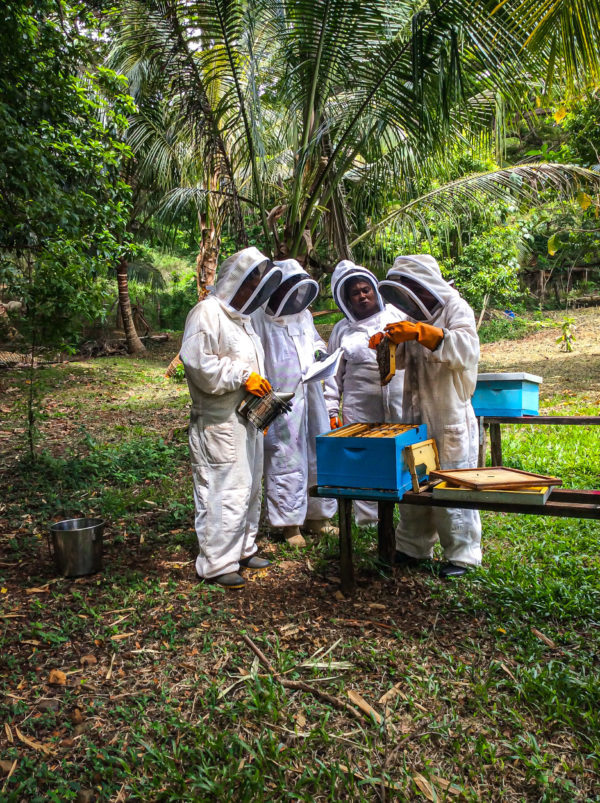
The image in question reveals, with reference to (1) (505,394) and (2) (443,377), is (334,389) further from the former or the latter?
(1) (505,394)

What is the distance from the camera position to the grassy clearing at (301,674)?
7.30ft

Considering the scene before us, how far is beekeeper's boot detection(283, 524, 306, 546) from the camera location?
4.52 metres

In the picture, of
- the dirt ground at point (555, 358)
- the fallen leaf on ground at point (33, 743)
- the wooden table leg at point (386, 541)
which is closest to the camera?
the fallen leaf on ground at point (33, 743)

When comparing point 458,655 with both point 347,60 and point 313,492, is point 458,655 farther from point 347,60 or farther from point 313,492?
point 347,60

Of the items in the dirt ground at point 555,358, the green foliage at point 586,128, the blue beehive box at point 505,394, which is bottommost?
the dirt ground at point 555,358

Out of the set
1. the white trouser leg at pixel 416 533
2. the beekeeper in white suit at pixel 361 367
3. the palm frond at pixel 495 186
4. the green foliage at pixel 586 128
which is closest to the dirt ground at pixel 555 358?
the palm frond at pixel 495 186

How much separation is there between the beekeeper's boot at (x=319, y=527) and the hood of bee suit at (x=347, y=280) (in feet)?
5.30

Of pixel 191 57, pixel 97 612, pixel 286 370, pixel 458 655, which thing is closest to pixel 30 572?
pixel 97 612

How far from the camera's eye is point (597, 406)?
839cm

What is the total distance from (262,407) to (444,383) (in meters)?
1.13

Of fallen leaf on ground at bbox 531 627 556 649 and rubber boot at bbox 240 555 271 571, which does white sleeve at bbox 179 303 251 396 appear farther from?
fallen leaf on ground at bbox 531 627 556 649

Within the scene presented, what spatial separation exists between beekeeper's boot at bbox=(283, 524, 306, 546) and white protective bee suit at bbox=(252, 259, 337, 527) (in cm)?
9

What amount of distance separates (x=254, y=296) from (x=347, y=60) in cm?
313

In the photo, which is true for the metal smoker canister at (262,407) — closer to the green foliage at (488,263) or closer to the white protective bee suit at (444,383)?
the white protective bee suit at (444,383)
